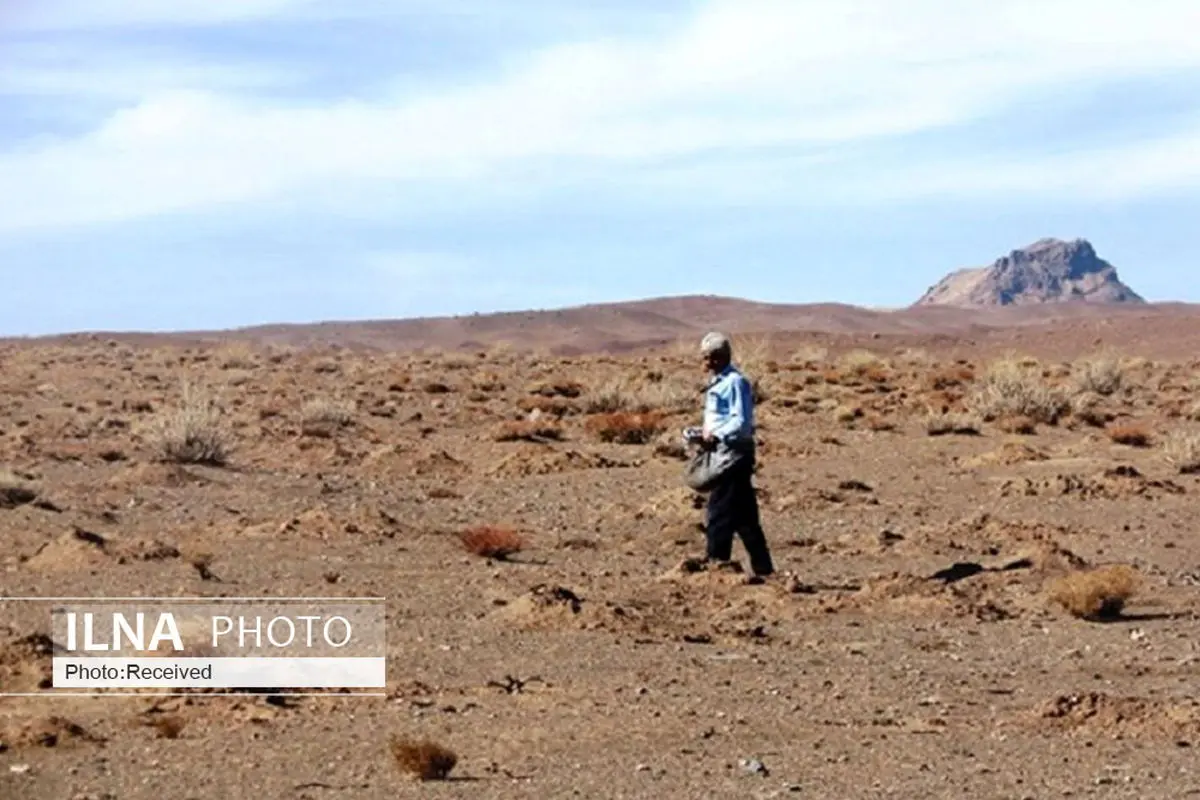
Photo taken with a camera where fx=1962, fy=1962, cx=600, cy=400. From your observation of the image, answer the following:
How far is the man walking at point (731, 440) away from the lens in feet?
48.6

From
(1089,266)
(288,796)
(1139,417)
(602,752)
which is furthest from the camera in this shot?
(1089,266)

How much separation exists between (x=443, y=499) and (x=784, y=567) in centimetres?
680

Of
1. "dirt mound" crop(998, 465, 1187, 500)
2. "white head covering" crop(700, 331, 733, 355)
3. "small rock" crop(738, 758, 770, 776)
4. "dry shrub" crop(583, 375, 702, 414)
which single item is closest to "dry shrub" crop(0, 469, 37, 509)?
"white head covering" crop(700, 331, 733, 355)

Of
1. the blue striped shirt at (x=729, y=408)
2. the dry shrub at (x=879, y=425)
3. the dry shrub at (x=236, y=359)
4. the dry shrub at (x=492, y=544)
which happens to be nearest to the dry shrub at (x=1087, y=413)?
the dry shrub at (x=879, y=425)

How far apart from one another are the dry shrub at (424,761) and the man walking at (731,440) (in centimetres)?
571

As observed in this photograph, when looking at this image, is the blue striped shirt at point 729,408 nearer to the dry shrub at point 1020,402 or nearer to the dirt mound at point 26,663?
the dirt mound at point 26,663

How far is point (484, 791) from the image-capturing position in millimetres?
9211

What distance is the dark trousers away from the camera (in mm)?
14906

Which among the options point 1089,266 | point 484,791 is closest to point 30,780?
point 484,791

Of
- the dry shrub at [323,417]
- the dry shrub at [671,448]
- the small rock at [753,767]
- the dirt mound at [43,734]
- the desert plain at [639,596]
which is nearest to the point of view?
the small rock at [753,767]

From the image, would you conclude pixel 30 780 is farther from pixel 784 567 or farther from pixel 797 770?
pixel 784 567

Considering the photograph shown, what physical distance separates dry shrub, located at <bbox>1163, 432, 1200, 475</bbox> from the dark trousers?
1168 cm

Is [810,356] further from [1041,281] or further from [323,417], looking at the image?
[1041,281]

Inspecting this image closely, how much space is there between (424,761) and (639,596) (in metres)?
5.82
